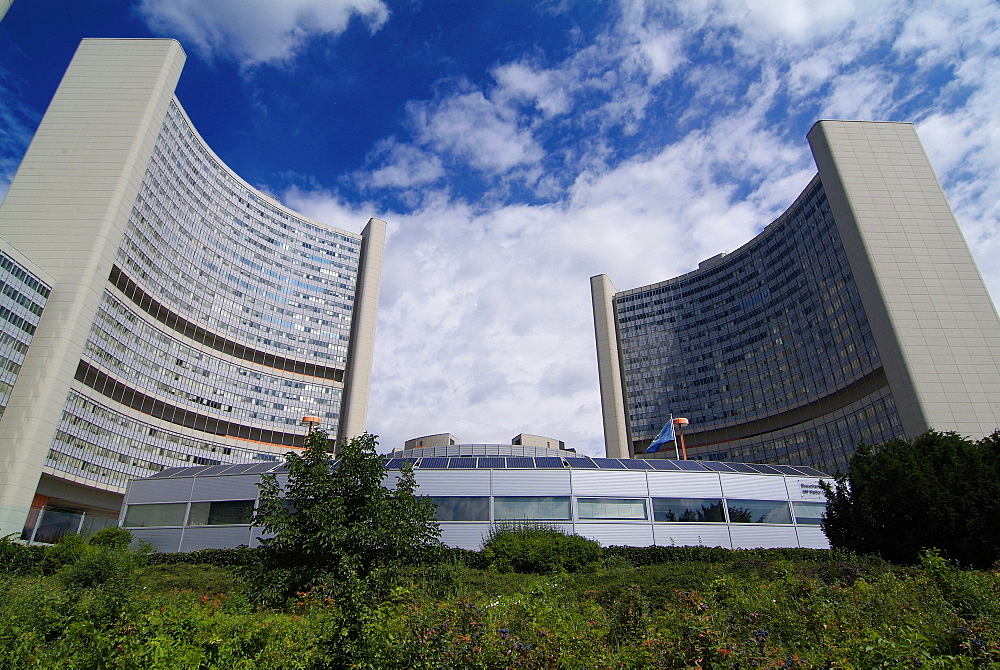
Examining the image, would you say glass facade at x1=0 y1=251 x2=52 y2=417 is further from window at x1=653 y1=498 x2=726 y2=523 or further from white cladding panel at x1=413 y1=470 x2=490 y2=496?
window at x1=653 y1=498 x2=726 y2=523

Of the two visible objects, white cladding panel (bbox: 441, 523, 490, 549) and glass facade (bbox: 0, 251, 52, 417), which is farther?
glass facade (bbox: 0, 251, 52, 417)

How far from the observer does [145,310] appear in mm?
82062

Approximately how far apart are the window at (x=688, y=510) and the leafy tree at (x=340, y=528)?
25912 millimetres

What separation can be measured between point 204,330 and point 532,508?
77871 mm

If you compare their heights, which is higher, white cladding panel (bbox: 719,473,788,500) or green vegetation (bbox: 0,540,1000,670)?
white cladding panel (bbox: 719,473,788,500)

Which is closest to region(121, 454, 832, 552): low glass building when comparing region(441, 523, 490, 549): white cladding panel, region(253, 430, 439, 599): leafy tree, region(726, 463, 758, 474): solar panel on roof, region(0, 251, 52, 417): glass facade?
region(441, 523, 490, 549): white cladding panel

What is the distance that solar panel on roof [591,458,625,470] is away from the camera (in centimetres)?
3866

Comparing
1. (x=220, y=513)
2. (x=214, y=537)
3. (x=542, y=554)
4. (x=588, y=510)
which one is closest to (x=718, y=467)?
(x=588, y=510)

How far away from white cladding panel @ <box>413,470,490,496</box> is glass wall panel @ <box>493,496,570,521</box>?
4.84 ft

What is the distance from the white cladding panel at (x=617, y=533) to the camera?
3569 centimetres

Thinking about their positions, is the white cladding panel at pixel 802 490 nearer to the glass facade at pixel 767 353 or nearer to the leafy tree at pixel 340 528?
the leafy tree at pixel 340 528

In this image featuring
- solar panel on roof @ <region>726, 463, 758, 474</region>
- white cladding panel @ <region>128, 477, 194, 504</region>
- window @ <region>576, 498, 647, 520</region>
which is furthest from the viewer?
solar panel on roof @ <region>726, 463, 758, 474</region>

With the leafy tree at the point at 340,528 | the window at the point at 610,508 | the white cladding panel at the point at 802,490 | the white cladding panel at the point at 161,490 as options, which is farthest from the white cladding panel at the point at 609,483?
the white cladding panel at the point at 161,490

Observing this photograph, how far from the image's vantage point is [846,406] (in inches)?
3282
